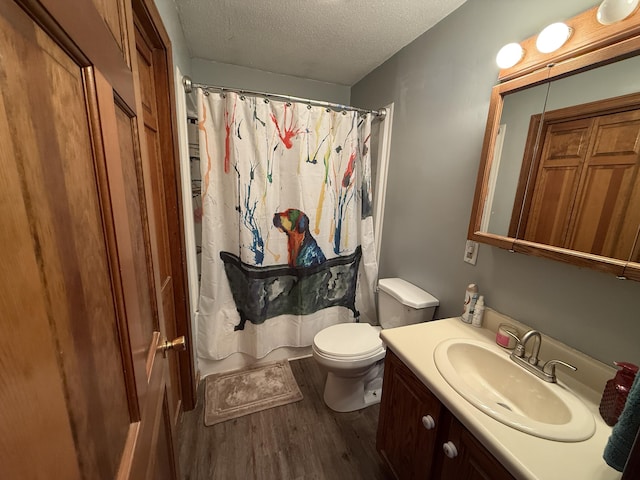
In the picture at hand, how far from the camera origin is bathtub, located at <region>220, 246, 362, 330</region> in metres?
1.86

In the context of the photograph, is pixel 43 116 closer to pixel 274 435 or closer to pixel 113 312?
pixel 113 312

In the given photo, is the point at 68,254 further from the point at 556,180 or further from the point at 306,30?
the point at 306,30

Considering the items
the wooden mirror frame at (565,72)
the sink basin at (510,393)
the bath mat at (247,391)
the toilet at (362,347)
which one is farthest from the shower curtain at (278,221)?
the sink basin at (510,393)

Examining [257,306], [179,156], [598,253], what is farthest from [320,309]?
[598,253]

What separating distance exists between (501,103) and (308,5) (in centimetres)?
107

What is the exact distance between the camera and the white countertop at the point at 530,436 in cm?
66

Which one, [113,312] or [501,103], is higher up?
[501,103]

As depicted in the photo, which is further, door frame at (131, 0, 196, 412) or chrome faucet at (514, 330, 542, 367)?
door frame at (131, 0, 196, 412)

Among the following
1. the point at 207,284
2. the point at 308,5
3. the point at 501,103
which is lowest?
the point at 207,284

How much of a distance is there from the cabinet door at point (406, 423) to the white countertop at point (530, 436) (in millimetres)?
83

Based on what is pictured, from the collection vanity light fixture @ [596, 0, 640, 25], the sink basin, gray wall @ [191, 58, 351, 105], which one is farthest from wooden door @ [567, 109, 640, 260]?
gray wall @ [191, 58, 351, 105]

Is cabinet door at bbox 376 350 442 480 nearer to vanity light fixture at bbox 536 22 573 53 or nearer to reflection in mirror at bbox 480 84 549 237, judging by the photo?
reflection in mirror at bbox 480 84 549 237

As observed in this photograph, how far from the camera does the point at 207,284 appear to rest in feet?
5.85

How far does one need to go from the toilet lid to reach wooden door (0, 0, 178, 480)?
1.10 meters
